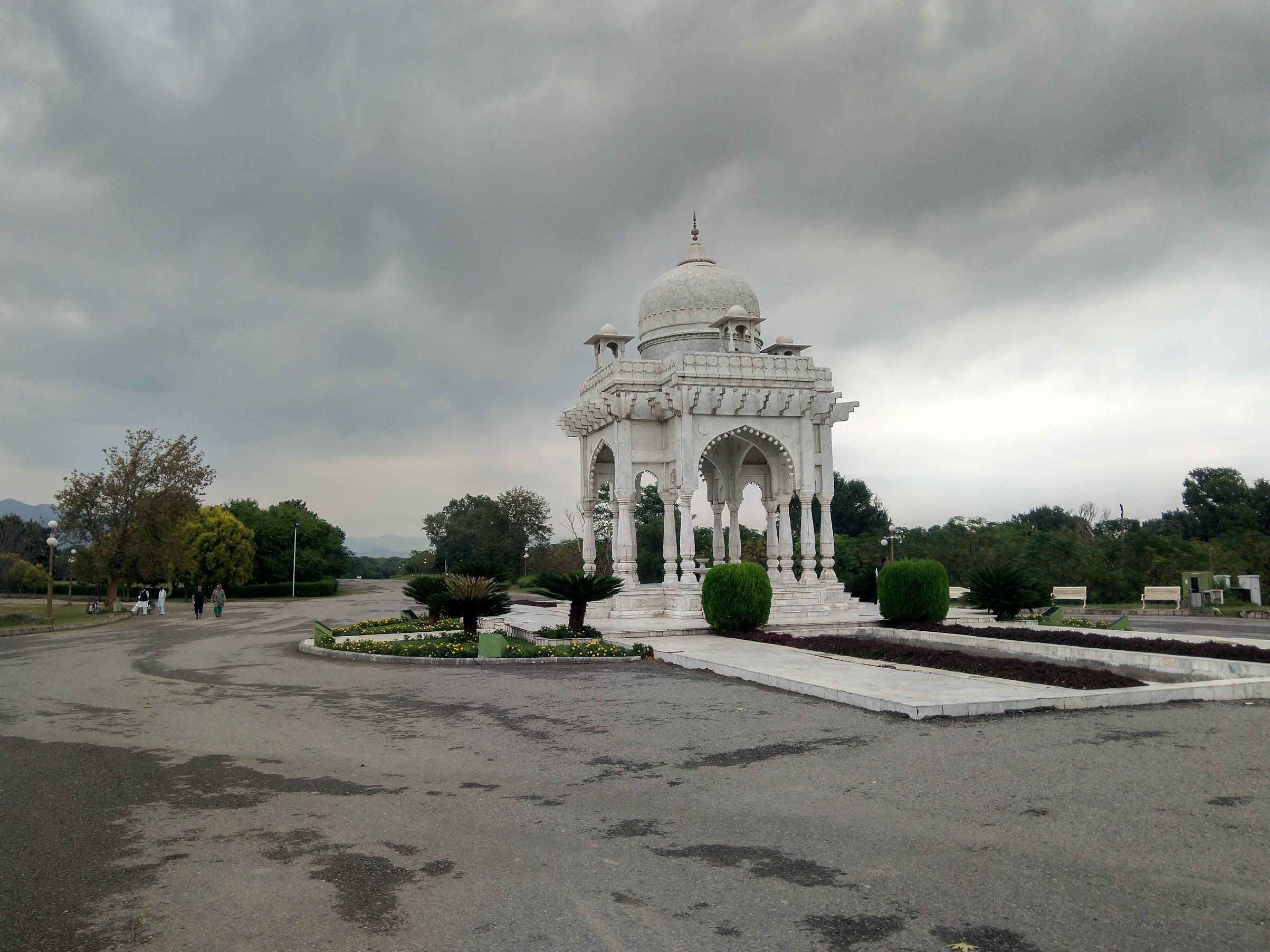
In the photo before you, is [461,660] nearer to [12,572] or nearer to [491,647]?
[491,647]

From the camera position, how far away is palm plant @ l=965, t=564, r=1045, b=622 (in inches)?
790

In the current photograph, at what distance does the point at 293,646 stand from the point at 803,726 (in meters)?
13.7

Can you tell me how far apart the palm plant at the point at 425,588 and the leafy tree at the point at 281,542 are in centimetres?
3870

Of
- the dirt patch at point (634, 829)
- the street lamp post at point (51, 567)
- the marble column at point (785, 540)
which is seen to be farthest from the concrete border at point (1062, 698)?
the street lamp post at point (51, 567)

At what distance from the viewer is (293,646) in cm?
1845

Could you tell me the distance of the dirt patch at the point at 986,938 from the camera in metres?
3.51

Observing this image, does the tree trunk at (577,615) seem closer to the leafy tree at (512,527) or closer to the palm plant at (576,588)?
the palm plant at (576,588)

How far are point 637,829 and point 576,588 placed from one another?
1166cm

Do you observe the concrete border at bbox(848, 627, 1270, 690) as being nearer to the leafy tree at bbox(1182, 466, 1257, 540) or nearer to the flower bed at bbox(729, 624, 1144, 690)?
the flower bed at bbox(729, 624, 1144, 690)

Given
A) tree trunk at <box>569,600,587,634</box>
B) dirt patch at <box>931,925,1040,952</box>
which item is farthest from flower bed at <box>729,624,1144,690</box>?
dirt patch at <box>931,925,1040,952</box>

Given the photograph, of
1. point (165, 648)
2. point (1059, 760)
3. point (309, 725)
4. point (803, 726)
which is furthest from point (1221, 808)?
point (165, 648)

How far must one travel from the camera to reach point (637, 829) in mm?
5230

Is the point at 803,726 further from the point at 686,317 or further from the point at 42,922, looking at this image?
the point at 686,317

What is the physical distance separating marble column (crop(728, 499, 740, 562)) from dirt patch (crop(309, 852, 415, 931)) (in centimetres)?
2150
